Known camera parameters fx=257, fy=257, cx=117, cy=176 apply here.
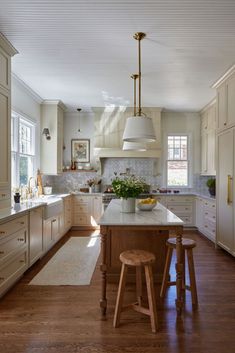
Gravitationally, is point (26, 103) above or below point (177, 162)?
above

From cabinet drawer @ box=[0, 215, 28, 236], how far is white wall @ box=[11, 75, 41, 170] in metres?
2.03

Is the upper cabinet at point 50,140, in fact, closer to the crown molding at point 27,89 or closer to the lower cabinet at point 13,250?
the crown molding at point 27,89

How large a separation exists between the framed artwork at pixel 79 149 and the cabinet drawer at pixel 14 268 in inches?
139

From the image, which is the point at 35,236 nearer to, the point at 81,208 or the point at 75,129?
the point at 81,208

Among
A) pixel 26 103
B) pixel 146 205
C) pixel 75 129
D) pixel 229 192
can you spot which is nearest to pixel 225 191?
pixel 229 192

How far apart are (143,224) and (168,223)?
235 mm

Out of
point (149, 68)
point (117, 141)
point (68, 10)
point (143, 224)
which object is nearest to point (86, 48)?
point (68, 10)

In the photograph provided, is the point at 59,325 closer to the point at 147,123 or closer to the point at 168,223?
the point at 168,223

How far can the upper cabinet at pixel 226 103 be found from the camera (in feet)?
12.8

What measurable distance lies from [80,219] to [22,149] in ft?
7.07

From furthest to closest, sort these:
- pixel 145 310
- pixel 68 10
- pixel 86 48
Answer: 1. pixel 86 48
2. pixel 68 10
3. pixel 145 310

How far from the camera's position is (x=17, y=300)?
271cm

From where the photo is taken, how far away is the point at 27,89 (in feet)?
15.6

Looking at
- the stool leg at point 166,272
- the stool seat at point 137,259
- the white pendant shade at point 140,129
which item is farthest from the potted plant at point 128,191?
the stool seat at point 137,259
